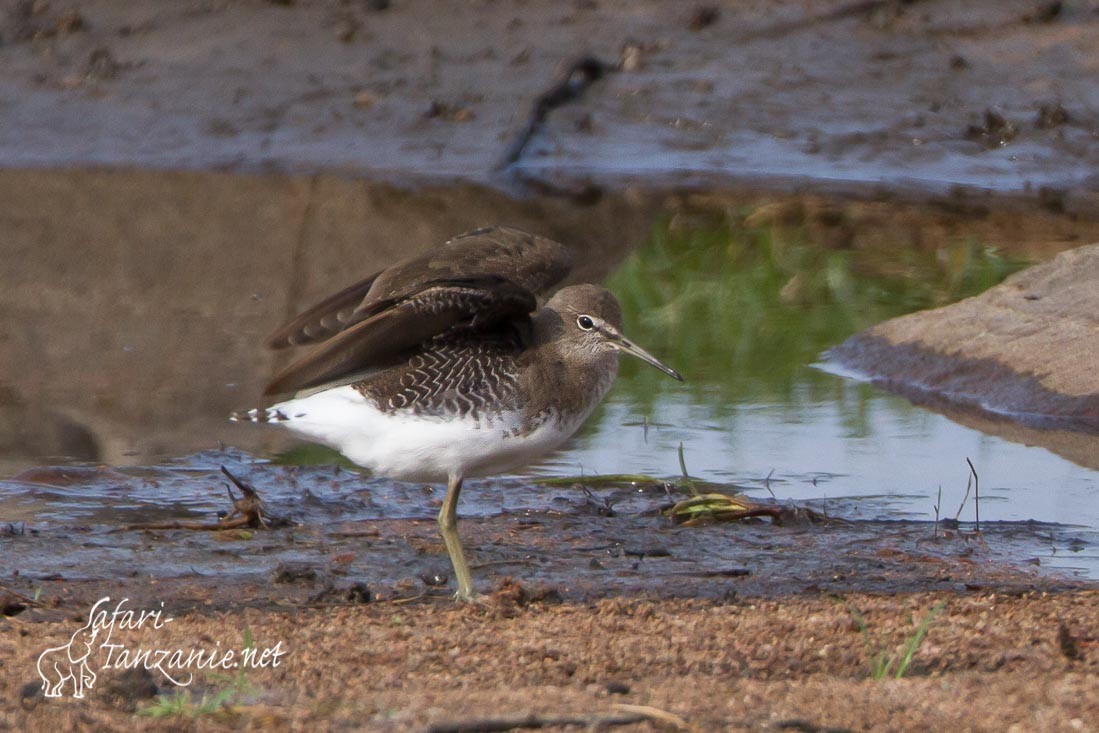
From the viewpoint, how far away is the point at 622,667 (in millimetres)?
3756

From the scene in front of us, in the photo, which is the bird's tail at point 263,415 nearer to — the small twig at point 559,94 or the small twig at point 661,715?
the small twig at point 661,715

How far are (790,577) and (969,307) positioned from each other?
2873mm

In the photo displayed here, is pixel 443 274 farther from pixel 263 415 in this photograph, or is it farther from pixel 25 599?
pixel 25 599

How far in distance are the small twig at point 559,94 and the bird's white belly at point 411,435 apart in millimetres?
6097

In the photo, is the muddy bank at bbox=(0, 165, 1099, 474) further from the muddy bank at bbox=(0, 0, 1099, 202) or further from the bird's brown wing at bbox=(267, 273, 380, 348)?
the bird's brown wing at bbox=(267, 273, 380, 348)

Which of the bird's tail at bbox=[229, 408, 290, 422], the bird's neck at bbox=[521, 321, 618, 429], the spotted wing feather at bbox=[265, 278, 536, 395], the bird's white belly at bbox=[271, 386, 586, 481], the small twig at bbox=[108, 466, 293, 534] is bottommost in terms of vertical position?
the small twig at bbox=[108, 466, 293, 534]

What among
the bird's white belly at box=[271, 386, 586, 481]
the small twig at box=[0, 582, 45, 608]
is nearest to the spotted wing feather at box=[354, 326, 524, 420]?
the bird's white belly at box=[271, 386, 586, 481]

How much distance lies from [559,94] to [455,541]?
6.63 meters

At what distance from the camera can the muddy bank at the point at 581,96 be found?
34.7ft

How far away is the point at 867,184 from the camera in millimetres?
10344

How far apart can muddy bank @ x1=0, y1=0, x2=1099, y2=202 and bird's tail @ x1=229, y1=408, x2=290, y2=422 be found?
588 cm

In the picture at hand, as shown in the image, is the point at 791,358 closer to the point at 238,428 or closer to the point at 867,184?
the point at 238,428

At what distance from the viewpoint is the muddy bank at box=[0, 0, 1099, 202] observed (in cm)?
1056

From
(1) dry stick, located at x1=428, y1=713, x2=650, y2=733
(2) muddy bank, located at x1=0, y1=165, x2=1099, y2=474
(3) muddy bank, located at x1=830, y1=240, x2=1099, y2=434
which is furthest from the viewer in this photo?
(3) muddy bank, located at x1=830, y1=240, x2=1099, y2=434
